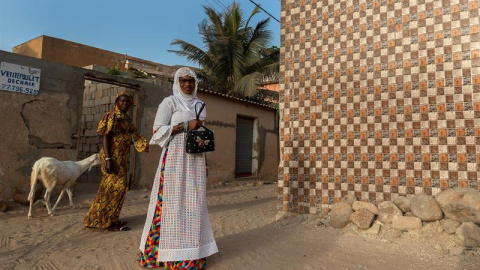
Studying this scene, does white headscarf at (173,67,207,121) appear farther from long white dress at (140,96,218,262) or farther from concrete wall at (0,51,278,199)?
concrete wall at (0,51,278,199)

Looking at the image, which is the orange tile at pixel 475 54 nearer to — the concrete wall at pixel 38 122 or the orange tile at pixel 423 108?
the orange tile at pixel 423 108

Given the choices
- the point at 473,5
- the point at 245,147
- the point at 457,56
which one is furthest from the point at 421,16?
the point at 245,147

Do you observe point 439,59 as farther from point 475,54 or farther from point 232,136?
point 232,136

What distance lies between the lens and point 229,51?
15.1 m

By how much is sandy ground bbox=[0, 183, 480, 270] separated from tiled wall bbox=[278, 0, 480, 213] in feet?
1.79

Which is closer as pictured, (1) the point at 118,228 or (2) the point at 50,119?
(1) the point at 118,228

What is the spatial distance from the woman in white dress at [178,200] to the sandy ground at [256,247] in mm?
257

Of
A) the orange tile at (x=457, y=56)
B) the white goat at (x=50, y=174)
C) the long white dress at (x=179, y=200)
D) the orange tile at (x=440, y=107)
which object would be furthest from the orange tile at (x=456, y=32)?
the white goat at (x=50, y=174)

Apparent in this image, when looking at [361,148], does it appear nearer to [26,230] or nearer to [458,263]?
[458,263]

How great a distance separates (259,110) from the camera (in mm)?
11805

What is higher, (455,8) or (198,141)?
(455,8)

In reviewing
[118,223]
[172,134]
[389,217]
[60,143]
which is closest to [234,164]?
[60,143]

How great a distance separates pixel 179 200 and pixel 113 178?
6.02ft

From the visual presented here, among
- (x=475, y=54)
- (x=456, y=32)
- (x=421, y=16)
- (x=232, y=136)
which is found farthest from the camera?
(x=232, y=136)
